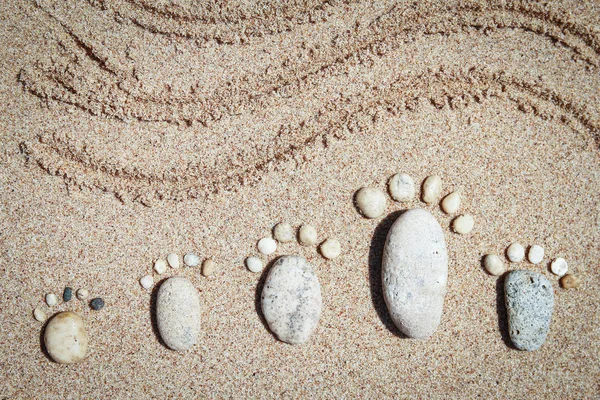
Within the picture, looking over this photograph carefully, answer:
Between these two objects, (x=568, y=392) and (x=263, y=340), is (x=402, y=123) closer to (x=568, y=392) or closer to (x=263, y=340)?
(x=263, y=340)

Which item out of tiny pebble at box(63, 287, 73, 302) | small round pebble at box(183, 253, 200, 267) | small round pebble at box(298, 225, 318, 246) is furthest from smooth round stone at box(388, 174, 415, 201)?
tiny pebble at box(63, 287, 73, 302)

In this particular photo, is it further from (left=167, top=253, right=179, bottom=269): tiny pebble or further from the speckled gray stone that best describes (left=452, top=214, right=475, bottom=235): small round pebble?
(left=167, top=253, right=179, bottom=269): tiny pebble

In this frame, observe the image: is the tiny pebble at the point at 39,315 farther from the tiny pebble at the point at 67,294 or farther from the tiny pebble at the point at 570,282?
the tiny pebble at the point at 570,282

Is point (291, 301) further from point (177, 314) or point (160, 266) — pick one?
point (160, 266)

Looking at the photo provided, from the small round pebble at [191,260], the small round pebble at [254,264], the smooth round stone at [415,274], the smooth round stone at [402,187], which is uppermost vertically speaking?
the small round pebble at [191,260]

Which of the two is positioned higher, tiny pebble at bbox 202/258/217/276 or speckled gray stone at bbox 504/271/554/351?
tiny pebble at bbox 202/258/217/276

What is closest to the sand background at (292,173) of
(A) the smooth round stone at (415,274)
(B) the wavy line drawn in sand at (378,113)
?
(B) the wavy line drawn in sand at (378,113)

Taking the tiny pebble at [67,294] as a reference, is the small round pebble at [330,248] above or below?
below
